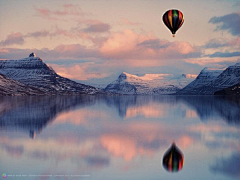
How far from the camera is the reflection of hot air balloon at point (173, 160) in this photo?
24038 millimetres

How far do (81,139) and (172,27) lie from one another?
210ft

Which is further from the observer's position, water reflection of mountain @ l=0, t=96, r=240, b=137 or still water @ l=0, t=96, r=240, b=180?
water reflection of mountain @ l=0, t=96, r=240, b=137

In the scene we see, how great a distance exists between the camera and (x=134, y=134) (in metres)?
40.3

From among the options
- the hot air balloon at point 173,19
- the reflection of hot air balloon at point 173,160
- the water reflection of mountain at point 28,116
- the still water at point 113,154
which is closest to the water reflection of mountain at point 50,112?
the water reflection of mountain at point 28,116

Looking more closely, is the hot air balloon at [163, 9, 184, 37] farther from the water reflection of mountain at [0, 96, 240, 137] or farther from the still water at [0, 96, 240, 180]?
the still water at [0, 96, 240, 180]

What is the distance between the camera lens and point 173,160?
25938 mm

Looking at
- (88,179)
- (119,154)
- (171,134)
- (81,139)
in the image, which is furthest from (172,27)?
(88,179)

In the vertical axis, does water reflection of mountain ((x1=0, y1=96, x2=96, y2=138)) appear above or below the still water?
above

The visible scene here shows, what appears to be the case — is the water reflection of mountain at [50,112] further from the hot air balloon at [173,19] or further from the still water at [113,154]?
the hot air balloon at [173,19]

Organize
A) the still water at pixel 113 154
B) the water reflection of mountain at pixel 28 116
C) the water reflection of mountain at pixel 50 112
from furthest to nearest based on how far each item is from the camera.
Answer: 1. the water reflection of mountain at pixel 50 112
2. the water reflection of mountain at pixel 28 116
3. the still water at pixel 113 154

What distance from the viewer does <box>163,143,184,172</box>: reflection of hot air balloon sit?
946 inches

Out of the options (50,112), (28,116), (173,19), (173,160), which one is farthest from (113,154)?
(173,19)

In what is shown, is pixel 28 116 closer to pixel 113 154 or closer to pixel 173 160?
pixel 113 154

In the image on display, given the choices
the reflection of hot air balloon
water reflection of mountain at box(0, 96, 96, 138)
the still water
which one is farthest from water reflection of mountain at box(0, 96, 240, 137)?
the reflection of hot air balloon
